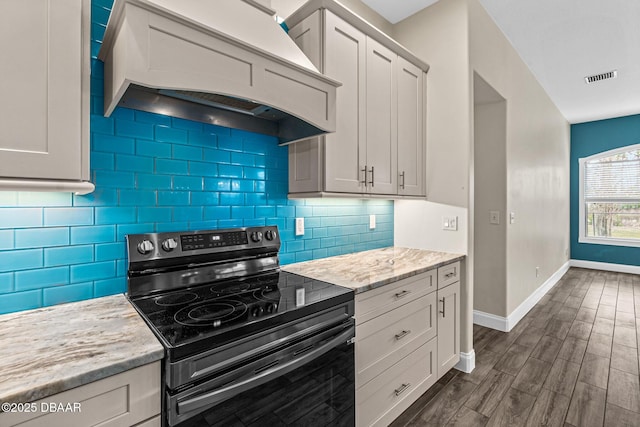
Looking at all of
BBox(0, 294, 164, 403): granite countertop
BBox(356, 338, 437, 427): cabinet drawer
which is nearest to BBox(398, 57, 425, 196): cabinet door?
BBox(356, 338, 437, 427): cabinet drawer

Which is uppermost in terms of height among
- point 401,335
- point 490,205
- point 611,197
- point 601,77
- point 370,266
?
point 601,77

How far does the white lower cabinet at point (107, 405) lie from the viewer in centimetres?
73

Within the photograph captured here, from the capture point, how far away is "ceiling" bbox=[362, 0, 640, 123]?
8.68ft

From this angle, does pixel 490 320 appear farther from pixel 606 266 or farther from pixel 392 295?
pixel 606 266

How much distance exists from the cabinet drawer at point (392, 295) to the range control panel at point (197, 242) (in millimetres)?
625

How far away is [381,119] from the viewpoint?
2201 mm

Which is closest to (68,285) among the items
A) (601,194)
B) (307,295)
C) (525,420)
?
(307,295)

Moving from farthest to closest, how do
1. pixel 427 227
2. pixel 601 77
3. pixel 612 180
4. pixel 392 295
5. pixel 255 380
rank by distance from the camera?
1. pixel 612 180
2. pixel 601 77
3. pixel 427 227
4. pixel 392 295
5. pixel 255 380

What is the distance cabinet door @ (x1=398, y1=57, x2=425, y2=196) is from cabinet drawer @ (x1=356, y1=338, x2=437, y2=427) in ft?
3.89

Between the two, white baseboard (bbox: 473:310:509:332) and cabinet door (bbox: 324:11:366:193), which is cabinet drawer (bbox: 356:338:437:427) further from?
white baseboard (bbox: 473:310:509:332)

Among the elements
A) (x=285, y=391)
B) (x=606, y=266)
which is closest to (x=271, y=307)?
(x=285, y=391)

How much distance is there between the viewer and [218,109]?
1.65m

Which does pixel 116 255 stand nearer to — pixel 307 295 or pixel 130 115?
pixel 130 115

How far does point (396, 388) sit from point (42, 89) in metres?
2.13
